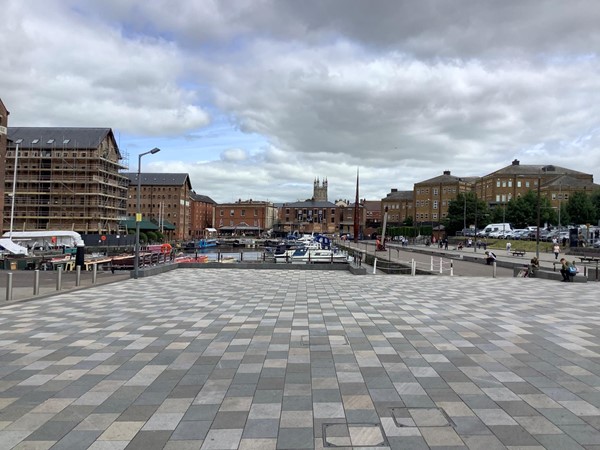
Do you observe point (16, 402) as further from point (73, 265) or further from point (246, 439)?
point (73, 265)

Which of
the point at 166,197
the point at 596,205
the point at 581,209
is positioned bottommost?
the point at 581,209

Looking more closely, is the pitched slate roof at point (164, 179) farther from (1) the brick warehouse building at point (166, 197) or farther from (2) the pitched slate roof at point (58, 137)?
(2) the pitched slate roof at point (58, 137)

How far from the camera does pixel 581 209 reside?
3039 inches

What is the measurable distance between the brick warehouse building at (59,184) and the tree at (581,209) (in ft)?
272

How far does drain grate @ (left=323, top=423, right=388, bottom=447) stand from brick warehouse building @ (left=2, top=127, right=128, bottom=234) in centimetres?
8168

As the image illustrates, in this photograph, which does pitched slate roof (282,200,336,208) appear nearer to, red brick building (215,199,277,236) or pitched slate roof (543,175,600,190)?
red brick building (215,199,277,236)

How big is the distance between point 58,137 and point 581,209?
9370 centimetres

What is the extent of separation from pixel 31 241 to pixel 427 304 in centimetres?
5745

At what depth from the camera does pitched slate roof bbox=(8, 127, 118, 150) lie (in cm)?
8044

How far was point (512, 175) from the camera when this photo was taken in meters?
112

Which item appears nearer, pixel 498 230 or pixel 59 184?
pixel 59 184

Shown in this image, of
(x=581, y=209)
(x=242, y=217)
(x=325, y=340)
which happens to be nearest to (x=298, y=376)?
(x=325, y=340)

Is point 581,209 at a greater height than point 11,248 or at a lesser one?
greater

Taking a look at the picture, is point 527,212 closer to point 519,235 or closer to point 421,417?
point 519,235
